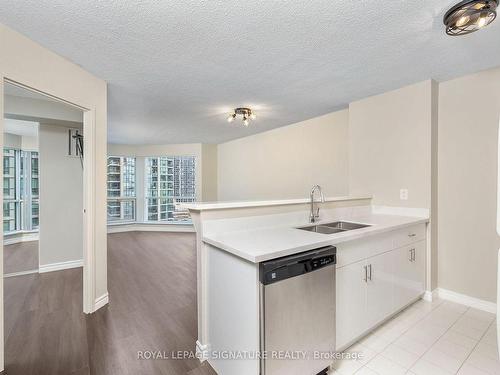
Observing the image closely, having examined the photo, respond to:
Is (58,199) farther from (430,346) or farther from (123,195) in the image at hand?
(430,346)

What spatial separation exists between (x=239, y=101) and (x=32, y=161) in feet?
17.4

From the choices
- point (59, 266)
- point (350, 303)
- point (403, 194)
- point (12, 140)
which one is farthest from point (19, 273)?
point (403, 194)

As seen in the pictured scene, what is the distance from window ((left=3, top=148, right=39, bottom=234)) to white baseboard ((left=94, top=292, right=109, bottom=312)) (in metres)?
4.48

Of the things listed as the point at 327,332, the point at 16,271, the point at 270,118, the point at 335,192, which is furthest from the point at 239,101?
the point at 16,271

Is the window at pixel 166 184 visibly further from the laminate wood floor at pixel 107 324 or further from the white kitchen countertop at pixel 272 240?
the white kitchen countertop at pixel 272 240

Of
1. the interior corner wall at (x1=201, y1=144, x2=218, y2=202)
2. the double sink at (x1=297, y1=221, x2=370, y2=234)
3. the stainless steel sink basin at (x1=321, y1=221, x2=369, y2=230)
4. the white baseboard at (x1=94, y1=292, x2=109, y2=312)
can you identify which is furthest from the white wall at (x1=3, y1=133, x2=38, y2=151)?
the stainless steel sink basin at (x1=321, y1=221, x2=369, y2=230)

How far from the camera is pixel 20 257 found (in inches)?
170

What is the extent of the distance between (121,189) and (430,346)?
7.02 metres

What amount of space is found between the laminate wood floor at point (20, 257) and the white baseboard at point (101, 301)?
2.01 metres

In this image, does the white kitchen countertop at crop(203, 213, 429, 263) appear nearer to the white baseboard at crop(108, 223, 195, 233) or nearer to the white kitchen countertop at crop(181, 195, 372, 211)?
the white kitchen countertop at crop(181, 195, 372, 211)

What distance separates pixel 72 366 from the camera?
173 centimetres

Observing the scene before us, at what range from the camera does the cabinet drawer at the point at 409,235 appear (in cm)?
225

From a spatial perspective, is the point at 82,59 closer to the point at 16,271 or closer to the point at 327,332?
the point at 327,332

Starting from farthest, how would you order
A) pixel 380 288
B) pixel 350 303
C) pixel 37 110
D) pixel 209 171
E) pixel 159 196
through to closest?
1. pixel 159 196
2. pixel 209 171
3. pixel 37 110
4. pixel 380 288
5. pixel 350 303
